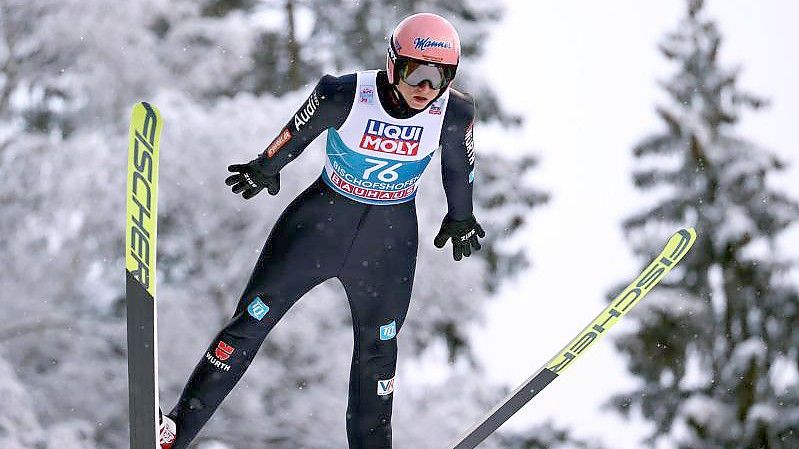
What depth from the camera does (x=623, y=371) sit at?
1205 centimetres

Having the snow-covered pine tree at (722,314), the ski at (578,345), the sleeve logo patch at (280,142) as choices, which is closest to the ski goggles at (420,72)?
the sleeve logo patch at (280,142)

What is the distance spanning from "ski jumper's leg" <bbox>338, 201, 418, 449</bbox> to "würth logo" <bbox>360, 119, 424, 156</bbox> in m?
0.24

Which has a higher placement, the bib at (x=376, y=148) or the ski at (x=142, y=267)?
the bib at (x=376, y=148)

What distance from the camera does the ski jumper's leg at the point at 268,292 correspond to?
338 centimetres

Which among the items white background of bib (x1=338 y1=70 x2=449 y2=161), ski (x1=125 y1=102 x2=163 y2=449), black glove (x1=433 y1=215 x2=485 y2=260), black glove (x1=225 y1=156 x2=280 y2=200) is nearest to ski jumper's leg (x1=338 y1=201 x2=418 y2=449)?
black glove (x1=433 y1=215 x2=485 y2=260)

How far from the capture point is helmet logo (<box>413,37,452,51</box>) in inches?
124

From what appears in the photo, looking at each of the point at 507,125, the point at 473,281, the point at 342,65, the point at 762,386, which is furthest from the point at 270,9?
the point at 762,386

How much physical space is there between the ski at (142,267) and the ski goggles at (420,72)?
0.77m

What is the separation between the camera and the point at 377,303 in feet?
11.4

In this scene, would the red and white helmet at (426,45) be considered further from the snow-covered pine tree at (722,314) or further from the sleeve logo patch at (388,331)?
the snow-covered pine tree at (722,314)

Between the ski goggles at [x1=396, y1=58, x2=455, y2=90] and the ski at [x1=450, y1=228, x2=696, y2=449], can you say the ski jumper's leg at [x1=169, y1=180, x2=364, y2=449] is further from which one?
the ski at [x1=450, y1=228, x2=696, y2=449]

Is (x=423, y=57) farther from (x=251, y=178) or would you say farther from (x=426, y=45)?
(x=251, y=178)

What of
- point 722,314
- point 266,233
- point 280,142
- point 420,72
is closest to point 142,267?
point 280,142

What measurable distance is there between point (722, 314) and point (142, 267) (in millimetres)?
9490
